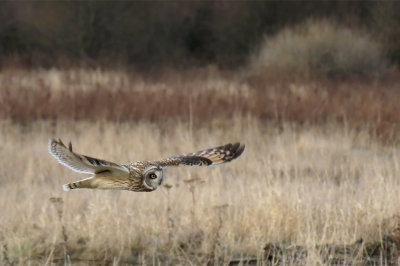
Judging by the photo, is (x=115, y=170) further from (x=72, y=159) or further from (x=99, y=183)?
(x=72, y=159)

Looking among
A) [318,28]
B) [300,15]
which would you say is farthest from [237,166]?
[300,15]

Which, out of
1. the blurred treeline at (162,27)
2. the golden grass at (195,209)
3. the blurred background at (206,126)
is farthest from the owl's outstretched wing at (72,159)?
the blurred treeline at (162,27)

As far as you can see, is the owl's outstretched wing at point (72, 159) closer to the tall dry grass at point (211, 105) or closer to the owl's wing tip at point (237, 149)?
the owl's wing tip at point (237, 149)

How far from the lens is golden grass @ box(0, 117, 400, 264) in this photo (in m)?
4.86

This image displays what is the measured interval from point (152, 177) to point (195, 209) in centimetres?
288

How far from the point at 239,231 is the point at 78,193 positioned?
1689mm

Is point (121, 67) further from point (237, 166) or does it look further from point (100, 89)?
point (237, 166)

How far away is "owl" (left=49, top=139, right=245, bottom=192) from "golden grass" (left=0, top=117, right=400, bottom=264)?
111cm

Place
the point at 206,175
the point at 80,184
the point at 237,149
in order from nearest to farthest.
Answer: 1. the point at 80,184
2. the point at 237,149
3. the point at 206,175

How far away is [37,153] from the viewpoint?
841 centimetres

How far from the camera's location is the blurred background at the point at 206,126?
16.3 feet

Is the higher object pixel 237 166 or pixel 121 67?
pixel 121 67

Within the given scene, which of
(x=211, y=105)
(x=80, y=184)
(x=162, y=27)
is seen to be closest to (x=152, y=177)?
(x=80, y=184)

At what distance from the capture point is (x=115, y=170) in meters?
2.36
